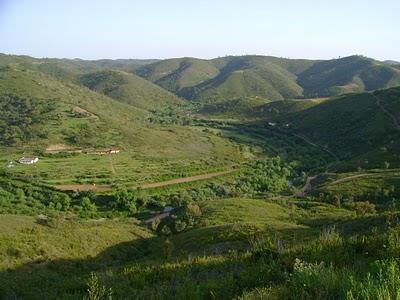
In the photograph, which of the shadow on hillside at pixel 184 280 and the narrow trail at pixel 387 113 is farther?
the narrow trail at pixel 387 113

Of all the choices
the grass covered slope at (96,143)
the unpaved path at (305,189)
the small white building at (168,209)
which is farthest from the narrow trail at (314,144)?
the small white building at (168,209)

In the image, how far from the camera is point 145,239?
41.1 meters

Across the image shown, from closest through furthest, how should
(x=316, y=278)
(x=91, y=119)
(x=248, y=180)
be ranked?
(x=316, y=278) < (x=248, y=180) < (x=91, y=119)

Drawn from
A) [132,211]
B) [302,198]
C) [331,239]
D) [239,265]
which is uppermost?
[331,239]

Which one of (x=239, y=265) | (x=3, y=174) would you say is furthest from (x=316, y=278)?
(x=3, y=174)

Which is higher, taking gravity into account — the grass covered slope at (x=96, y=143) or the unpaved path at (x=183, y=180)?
the grass covered slope at (x=96, y=143)

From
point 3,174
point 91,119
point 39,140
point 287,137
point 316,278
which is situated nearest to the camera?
point 316,278

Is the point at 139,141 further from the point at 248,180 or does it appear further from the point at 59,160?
the point at 248,180

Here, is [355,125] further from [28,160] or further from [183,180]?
[28,160]

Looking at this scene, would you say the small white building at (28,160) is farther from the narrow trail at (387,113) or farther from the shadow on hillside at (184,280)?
the narrow trail at (387,113)

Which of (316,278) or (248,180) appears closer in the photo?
(316,278)

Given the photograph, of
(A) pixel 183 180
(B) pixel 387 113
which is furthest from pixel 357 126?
(A) pixel 183 180

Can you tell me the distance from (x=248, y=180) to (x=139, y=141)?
38.5 m

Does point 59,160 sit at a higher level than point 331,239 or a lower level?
lower
